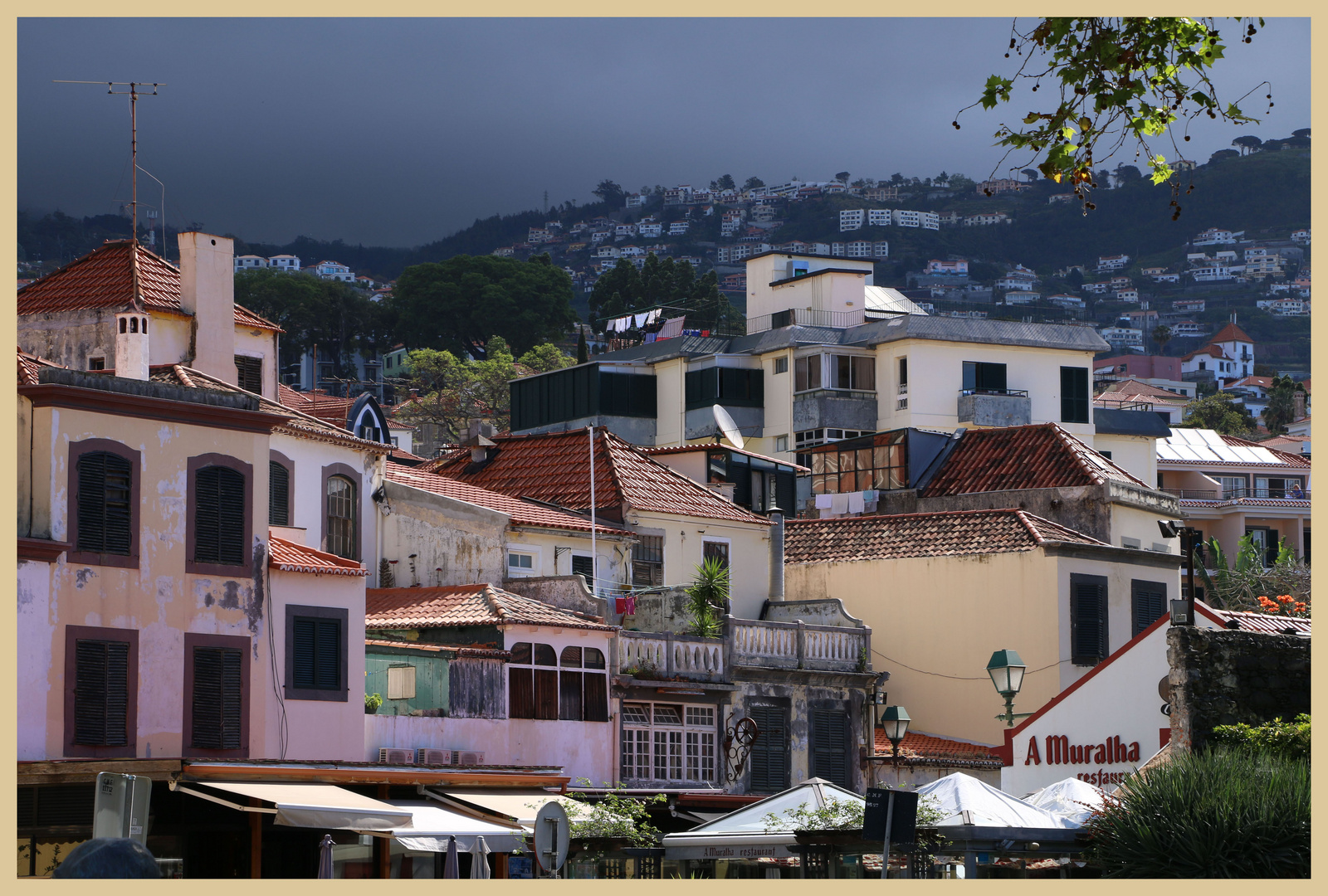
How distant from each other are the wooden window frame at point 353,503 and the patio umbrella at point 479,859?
11.0m

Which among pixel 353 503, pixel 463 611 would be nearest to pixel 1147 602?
pixel 463 611

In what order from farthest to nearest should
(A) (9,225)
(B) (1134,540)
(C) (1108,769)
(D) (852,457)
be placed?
(D) (852,457), (B) (1134,540), (C) (1108,769), (A) (9,225)

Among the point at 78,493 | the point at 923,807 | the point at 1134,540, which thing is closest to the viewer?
the point at 923,807

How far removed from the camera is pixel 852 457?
55.6 m

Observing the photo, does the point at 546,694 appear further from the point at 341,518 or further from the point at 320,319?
the point at 320,319

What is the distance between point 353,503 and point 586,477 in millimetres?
6325

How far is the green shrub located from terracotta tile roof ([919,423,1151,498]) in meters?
25.8

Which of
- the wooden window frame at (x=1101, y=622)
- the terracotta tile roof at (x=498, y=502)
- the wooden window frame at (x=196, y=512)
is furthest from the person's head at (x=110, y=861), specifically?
the wooden window frame at (x=1101, y=622)

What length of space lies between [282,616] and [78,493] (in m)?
4.09

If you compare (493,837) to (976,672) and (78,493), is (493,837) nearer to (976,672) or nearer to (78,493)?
(78,493)

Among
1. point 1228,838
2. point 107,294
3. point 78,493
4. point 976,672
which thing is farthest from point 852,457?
point 1228,838

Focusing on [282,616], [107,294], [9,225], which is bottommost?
[282,616]

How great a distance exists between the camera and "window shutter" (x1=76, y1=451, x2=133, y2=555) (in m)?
28.5

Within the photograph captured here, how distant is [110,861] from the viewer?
1170 cm
